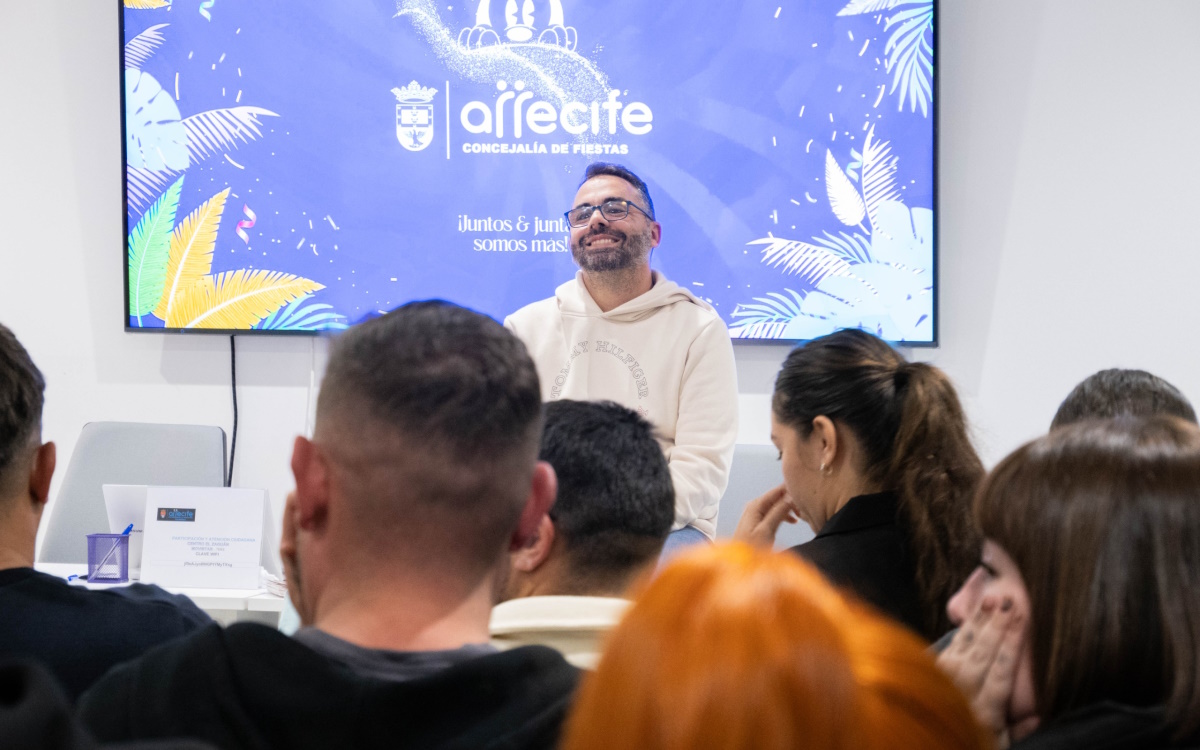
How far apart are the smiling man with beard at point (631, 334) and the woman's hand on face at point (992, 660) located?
198cm

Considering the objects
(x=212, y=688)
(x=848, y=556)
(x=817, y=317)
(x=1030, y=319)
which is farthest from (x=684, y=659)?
(x=1030, y=319)

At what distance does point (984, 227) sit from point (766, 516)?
211 cm

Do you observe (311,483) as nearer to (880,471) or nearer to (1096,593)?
(1096,593)

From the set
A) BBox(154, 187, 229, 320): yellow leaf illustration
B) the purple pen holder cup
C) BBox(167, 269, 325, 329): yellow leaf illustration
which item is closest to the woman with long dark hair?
the purple pen holder cup

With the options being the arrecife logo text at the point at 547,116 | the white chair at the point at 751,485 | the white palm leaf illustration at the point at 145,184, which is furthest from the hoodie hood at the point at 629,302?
the white palm leaf illustration at the point at 145,184

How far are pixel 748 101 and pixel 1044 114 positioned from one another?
3.67ft

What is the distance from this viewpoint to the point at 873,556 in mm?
1790

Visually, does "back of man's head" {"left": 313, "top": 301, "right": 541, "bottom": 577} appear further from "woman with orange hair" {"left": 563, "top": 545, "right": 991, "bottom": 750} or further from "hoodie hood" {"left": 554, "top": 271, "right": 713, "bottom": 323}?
"hoodie hood" {"left": 554, "top": 271, "right": 713, "bottom": 323}

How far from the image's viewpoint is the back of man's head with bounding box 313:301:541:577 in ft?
3.05

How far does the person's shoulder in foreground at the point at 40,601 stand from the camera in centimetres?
127

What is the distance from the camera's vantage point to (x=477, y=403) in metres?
0.95

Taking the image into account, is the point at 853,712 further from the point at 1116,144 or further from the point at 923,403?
the point at 1116,144

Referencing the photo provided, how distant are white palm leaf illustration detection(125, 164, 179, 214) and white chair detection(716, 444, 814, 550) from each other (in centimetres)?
229

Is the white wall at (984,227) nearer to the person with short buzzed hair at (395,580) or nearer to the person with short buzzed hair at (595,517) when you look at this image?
the person with short buzzed hair at (595,517)
